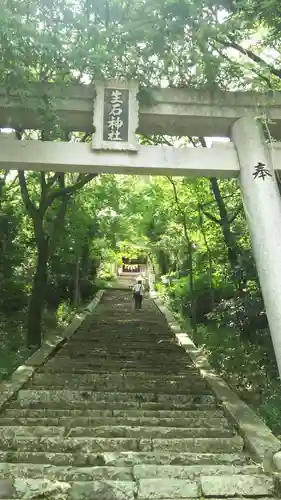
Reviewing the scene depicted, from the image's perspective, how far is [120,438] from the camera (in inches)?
244

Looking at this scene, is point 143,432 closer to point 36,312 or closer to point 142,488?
point 142,488

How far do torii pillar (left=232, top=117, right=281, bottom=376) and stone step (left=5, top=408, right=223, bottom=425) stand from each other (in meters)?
1.86

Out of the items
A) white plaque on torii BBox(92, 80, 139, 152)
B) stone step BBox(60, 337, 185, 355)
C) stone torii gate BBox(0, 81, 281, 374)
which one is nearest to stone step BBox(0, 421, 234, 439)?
stone torii gate BBox(0, 81, 281, 374)

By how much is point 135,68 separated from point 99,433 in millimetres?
5047

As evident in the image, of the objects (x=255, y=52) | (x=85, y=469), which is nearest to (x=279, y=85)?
(x=255, y=52)

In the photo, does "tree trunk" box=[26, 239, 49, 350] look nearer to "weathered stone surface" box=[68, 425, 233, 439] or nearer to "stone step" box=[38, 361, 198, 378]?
"stone step" box=[38, 361, 198, 378]

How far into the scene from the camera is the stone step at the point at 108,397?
25.2 ft

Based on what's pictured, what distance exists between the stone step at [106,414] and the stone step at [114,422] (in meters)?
0.05

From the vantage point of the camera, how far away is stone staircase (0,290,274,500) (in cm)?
510

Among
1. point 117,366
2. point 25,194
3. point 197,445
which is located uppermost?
point 25,194

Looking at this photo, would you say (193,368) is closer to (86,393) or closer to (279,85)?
(86,393)

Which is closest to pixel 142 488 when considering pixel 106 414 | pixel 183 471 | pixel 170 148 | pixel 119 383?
pixel 183 471

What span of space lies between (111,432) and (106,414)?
682 millimetres

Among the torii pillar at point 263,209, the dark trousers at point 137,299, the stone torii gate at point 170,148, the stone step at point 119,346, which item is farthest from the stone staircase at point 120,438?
the dark trousers at point 137,299
